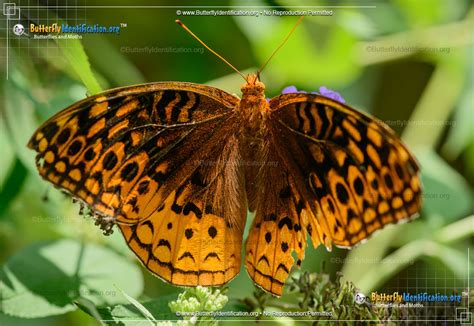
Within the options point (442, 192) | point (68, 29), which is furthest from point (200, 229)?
point (442, 192)

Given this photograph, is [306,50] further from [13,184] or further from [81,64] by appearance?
[13,184]

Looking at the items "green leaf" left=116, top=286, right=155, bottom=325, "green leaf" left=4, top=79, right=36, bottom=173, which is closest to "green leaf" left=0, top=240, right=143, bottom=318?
"green leaf" left=116, top=286, right=155, bottom=325

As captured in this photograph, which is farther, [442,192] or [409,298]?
[442,192]

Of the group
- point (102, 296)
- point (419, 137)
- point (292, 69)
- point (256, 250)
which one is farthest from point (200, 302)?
point (419, 137)

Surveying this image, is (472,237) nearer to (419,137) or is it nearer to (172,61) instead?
(419,137)

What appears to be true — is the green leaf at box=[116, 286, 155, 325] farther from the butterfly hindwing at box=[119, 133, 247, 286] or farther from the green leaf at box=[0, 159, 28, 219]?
the green leaf at box=[0, 159, 28, 219]

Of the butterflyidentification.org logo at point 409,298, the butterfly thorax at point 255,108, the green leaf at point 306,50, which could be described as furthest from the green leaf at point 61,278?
the green leaf at point 306,50

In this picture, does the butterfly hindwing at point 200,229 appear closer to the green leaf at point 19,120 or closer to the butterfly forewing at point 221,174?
the butterfly forewing at point 221,174
